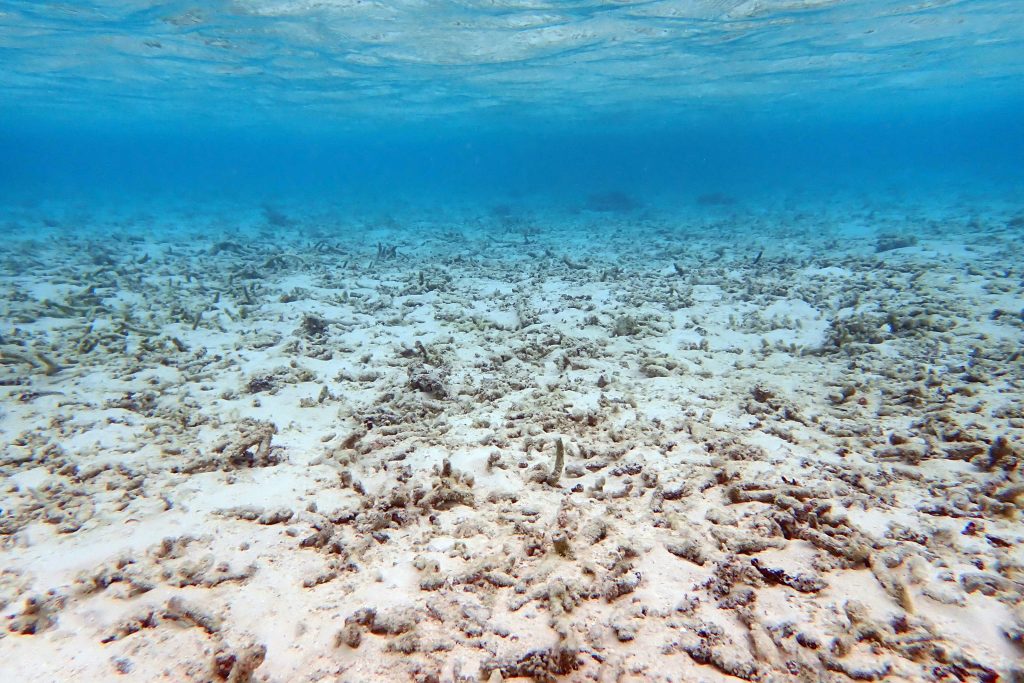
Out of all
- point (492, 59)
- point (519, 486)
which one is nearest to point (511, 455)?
point (519, 486)

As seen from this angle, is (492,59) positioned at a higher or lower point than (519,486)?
higher

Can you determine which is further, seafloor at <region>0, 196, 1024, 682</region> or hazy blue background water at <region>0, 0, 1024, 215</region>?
hazy blue background water at <region>0, 0, 1024, 215</region>

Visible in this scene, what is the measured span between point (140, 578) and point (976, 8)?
95.7ft

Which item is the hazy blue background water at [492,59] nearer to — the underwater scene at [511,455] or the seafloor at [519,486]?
the underwater scene at [511,455]

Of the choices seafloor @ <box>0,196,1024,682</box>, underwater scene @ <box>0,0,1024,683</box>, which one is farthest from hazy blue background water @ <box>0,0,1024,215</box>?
seafloor @ <box>0,196,1024,682</box>

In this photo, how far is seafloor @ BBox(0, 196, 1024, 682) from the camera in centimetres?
288

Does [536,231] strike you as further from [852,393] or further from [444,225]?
[852,393]

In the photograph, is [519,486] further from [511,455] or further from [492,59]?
[492,59]

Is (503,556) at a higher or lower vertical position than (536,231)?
lower

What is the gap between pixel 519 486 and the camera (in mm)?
4625

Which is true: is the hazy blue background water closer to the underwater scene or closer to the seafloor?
the underwater scene

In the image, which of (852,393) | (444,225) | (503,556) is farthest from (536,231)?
(503,556)

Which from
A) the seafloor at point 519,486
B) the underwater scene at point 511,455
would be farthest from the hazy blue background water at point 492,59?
the seafloor at point 519,486

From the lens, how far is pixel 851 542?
134 inches
